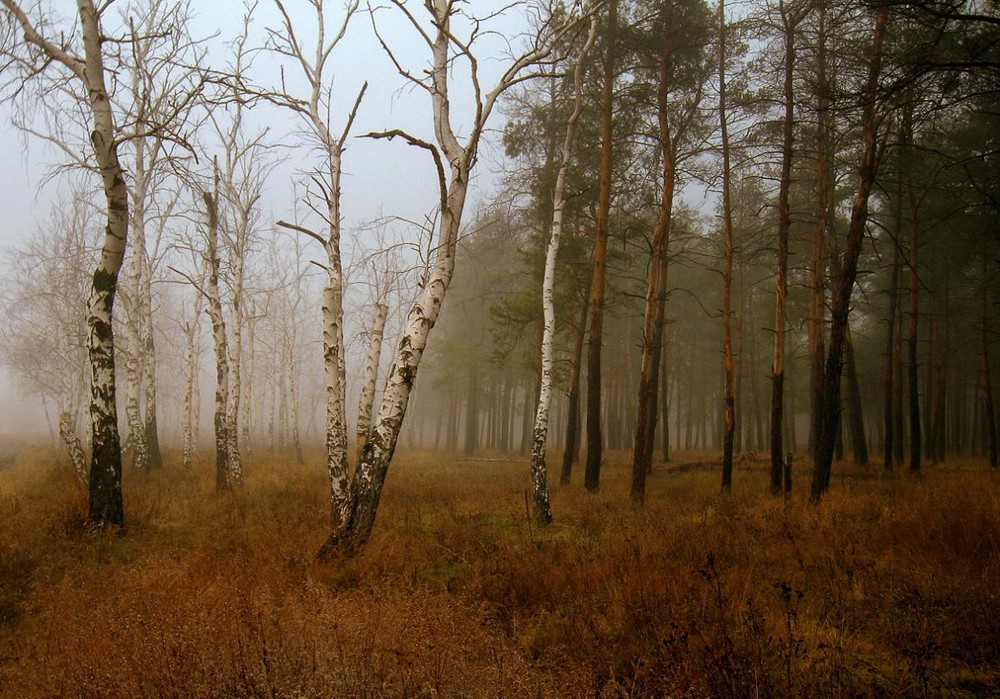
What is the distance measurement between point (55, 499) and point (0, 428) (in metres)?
79.6

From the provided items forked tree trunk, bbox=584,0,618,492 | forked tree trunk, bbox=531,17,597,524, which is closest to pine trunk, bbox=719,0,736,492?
forked tree trunk, bbox=584,0,618,492

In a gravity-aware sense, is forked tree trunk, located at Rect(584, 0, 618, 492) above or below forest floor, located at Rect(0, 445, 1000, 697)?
above

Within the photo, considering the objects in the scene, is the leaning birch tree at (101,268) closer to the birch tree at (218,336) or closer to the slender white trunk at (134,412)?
the birch tree at (218,336)

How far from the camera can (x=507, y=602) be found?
527cm

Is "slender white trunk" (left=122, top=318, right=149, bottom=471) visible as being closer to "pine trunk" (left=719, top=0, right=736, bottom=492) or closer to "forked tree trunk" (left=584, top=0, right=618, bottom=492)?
"forked tree trunk" (left=584, top=0, right=618, bottom=492)

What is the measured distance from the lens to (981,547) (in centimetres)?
626

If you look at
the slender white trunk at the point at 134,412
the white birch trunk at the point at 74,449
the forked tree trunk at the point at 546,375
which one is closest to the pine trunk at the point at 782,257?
the forked tree trunk at the point at 546,375

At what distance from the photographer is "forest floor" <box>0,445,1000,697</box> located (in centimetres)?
349

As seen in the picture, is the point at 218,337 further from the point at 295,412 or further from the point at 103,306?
the point at 295,412

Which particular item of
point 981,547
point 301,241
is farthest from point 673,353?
point 981,547

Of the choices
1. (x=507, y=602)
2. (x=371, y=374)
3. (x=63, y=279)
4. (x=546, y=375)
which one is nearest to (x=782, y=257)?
A: (x=546, y=375)

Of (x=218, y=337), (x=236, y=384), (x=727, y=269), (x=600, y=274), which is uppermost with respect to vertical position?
(x=727, y=269)

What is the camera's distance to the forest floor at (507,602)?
349 centimetres

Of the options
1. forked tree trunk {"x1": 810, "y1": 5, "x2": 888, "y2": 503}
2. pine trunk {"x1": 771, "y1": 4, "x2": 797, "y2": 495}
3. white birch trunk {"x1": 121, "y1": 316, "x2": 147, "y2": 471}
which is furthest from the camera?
white birch trunk {"x1": 121, "y1": 316, "x2": 147, "y2": 471}
